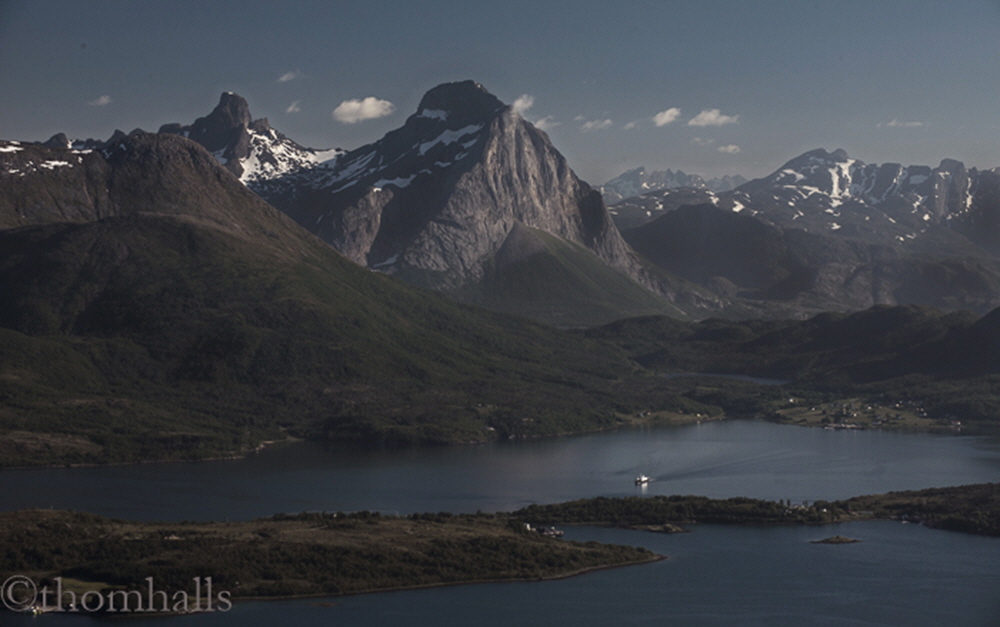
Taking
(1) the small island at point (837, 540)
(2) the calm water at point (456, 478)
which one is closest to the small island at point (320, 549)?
(1) the small island at point (837, 540)

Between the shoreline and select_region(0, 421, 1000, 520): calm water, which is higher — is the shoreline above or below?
below

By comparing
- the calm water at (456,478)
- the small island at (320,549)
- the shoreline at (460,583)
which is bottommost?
the shoreline at (460,583)

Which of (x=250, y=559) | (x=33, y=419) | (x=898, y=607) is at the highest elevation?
(x=33, y=419)

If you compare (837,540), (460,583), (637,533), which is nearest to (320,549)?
→ (460,583)

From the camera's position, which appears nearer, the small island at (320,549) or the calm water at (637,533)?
the small island at (320,549)

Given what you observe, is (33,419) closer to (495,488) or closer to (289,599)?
(495,488)

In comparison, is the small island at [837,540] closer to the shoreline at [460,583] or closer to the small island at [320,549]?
the small island at [320,549]

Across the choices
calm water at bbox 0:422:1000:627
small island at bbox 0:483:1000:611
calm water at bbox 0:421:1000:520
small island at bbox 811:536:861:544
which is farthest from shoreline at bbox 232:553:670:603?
calm water at bbox 0:421:1000:520

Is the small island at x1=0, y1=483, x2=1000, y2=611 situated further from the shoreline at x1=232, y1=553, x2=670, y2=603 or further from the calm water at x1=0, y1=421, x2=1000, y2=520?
the calm water at x1=0, y1=421, x2=1000, y2=520

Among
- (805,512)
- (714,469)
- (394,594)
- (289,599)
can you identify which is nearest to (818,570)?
(805,512)
